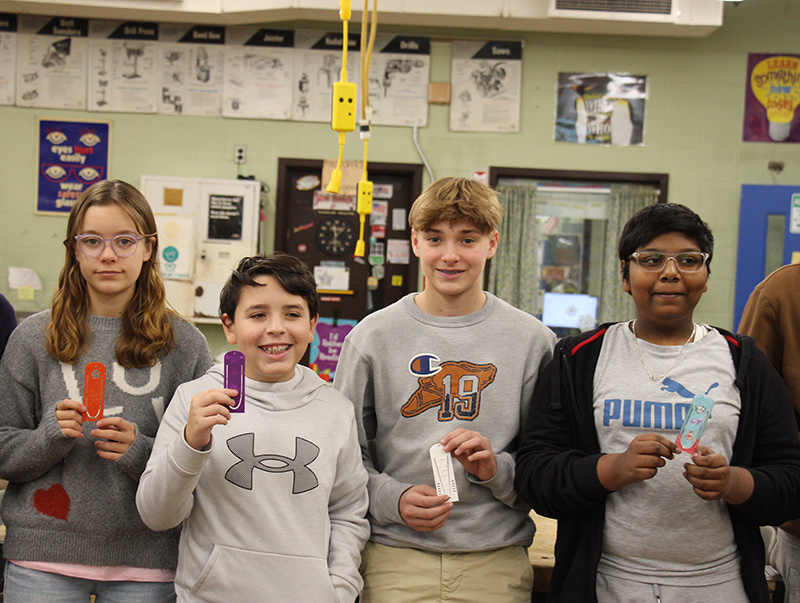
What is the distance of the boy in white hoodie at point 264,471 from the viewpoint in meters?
1.41

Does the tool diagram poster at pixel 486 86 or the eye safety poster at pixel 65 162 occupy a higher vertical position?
the tool diagram poster at pixel 486 86

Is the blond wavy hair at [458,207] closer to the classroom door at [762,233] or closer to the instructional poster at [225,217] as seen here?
the instructional poster at [225,217]

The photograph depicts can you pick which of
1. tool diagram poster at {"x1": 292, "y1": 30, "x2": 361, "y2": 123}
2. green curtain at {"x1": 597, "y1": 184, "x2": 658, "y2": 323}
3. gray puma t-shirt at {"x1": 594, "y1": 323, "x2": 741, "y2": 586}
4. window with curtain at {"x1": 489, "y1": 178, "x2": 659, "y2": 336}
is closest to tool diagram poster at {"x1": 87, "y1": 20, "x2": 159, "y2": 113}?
tool diagram poster at {"x1": 292, "y1": 30, "x2": 361, "y2": 123}

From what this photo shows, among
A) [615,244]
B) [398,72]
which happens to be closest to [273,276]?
[398,72]

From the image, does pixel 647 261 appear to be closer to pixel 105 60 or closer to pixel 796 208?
pixel 796 208

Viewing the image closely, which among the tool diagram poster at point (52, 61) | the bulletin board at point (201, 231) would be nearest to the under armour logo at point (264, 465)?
the bulletin board at point (201, 231)

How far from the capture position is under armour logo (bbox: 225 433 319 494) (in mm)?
1481

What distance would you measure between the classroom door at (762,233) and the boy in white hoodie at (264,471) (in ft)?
15.0

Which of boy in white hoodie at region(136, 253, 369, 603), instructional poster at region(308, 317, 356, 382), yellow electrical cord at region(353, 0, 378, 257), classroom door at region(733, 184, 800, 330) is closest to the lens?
boy in white hoodie at region(136, 253, 369, 603)

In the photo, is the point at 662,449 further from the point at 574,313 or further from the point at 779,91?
the point at 779,91

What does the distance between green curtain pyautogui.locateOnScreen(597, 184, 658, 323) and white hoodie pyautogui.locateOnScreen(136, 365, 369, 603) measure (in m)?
4.09

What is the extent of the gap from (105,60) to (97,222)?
4.32m

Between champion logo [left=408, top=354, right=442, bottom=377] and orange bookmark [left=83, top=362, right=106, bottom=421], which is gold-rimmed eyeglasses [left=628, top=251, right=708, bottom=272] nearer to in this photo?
champion logo [left=408, top=354, right=442, bottom=377]

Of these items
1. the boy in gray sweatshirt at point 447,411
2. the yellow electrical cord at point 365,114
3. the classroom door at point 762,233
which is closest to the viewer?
the boy in gray sweatshirt at point 447,411
